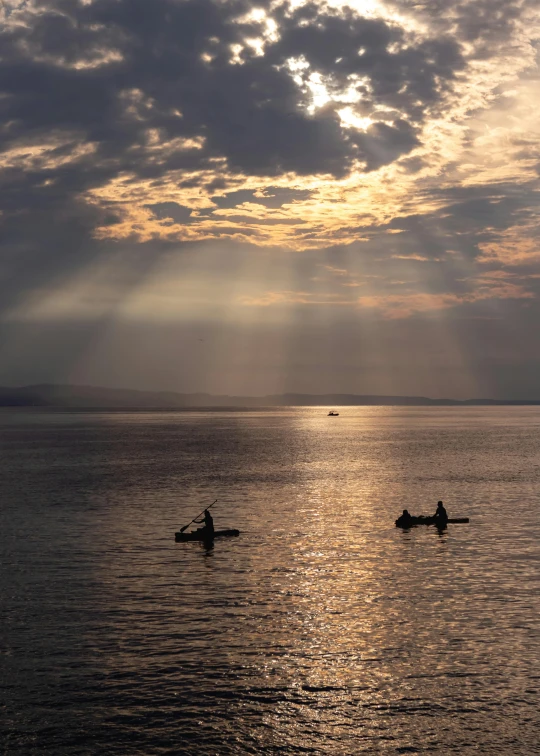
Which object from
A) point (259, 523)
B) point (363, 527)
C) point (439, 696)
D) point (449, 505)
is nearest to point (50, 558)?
point (259, 523)

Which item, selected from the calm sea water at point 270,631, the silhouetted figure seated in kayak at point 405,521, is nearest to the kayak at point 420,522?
the silhouetted figure seated in kayak at point 405,521

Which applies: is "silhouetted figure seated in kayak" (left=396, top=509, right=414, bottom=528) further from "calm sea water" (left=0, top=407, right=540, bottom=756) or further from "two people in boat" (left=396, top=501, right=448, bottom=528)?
"calm sea water" (left=0, top=407, right=540, bottom=756)

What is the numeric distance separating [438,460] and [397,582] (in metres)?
89.1

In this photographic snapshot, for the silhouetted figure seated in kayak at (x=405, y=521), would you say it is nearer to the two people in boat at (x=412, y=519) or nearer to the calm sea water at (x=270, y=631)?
the two people in boat at (x=412, y=519)

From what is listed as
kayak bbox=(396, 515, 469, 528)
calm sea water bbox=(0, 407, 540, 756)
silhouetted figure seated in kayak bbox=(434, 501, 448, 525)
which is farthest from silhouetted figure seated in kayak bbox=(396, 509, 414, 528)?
silhouetted figure seated in kayak bbox=(434, 501, 448, 525)

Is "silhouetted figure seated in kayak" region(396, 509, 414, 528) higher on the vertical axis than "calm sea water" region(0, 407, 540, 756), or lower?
higher

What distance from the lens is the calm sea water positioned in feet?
72.8

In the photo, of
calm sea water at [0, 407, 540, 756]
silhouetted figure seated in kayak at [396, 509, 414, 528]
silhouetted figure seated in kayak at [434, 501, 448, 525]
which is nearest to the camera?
calm sea water at [0, 407, 540, 756]

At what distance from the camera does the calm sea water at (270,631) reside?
2220 cm

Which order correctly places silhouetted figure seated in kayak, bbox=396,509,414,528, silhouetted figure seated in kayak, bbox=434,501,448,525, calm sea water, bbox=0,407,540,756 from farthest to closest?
1. silhouetted figure seated in kayak, bbox=434,501,448,525
2. silhouetted figure seated in kayak, bbox=396,509,414,528
3. calm sea water, bbox=0,407,540,756

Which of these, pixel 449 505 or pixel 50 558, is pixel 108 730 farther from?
pixel 449 505

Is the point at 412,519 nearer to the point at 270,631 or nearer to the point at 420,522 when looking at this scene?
the point at 420,522

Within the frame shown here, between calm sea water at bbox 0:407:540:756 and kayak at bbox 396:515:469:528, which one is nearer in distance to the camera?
calm sea water at bbox 0:407:540:756

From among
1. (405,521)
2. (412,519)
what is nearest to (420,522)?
(412,519)
